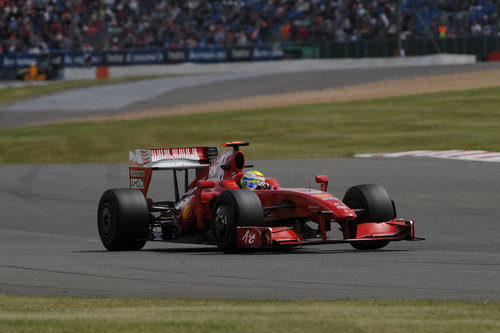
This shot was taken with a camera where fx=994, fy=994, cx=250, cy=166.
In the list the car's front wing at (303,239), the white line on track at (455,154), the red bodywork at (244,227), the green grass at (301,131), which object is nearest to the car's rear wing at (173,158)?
the red bodywork at (244,227)

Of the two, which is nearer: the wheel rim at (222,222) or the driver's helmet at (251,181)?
the wheel rim at (222,222)

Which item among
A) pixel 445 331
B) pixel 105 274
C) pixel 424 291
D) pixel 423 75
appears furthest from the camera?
pixel 423 75

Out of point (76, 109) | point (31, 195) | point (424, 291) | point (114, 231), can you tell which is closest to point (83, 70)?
point (76, 109)

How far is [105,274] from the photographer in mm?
9047

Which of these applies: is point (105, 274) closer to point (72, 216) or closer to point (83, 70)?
point (72, 216)

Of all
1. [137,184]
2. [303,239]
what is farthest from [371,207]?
[137,184]

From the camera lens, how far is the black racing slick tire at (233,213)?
10.2 metres

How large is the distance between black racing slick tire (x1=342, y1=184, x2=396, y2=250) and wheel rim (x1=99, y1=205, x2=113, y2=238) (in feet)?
9.31

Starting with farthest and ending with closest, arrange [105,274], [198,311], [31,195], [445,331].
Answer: [31,195] → [105,274] → [198,311] → [445,331]

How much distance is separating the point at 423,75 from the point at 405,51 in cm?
564

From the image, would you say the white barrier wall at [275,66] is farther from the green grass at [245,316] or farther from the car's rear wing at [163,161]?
the green grass at [245,316]

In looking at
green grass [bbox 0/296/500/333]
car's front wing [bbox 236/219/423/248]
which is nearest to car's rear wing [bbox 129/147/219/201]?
car's front wing [bbox 236/219/423/248]

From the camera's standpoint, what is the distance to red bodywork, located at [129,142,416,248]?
405 inches

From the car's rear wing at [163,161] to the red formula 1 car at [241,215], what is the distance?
0.07 feet
